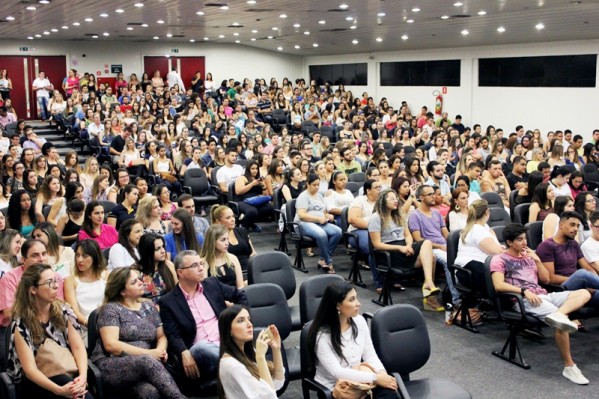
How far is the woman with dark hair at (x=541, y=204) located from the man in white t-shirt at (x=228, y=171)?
463 cm

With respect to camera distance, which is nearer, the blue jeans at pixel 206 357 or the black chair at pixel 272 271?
the blue jeans at pixel 206 357

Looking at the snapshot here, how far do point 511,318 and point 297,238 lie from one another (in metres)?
3.22

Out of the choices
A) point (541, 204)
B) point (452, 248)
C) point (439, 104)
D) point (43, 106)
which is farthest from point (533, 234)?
point (43, 106)

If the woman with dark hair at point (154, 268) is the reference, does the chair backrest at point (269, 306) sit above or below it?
below

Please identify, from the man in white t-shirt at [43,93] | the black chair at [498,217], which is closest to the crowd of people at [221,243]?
the black chair at [498,217]

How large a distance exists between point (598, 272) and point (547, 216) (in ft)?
3.01

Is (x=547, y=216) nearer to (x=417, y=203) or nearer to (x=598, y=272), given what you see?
(x=598, y=272)

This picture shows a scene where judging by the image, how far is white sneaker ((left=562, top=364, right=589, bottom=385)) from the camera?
5.15 metres

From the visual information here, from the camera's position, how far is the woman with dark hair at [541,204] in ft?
24.2

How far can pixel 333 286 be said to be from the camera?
4.04 m

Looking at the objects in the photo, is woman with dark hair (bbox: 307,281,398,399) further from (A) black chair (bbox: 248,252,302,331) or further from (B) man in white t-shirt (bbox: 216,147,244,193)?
(B) man in white t-shirt (bbox: 216,147,244,193)

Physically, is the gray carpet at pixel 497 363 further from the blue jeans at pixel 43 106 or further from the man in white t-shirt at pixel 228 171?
the blue jeans at pixel 43 106

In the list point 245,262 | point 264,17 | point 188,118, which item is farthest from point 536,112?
point 245,262

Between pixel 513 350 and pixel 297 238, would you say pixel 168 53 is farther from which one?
pixel 513 350
